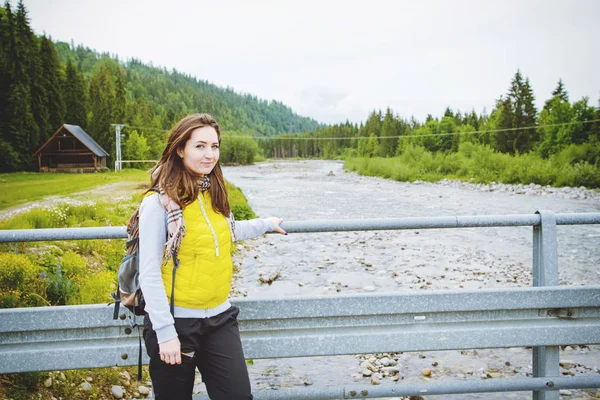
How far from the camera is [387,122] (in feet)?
360

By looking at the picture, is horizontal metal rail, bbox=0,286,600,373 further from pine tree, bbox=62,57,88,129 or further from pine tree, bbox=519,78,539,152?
pine tree, bbox=519,78,539,152

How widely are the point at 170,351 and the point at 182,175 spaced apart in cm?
85

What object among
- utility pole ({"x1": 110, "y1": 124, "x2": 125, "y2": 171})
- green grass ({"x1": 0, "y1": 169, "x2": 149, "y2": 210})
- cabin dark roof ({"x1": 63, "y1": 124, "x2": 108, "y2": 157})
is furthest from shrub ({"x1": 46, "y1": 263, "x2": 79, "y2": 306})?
utility pole ({"x1": 110, "y1": 124, "x2": 125, "y2": 171})

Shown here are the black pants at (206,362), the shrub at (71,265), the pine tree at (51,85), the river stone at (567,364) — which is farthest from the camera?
the pine tree at (51,85)

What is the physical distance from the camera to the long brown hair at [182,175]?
2.15m

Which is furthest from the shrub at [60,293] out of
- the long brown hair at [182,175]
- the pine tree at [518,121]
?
the pine tree at [518,121]

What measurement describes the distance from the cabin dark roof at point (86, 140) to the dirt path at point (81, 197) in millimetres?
4131

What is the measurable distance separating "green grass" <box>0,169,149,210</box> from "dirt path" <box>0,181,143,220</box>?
1.33 ft

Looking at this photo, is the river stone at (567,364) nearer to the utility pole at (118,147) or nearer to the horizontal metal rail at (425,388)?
the horizontal metal rail at (425,388)

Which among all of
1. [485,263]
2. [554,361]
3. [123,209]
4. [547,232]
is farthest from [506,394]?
[123,209]

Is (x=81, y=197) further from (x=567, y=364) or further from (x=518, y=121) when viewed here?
(x=518, y=121)

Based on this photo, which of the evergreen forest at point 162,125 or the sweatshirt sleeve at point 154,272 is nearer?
the sweatshirt sleeve at point 154,272

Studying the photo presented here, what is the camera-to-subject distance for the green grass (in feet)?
47.7

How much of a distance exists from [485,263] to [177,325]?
1101 cm
